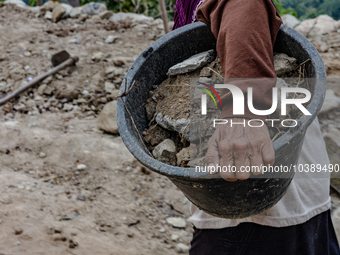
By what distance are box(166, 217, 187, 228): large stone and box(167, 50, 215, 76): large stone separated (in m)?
1.21

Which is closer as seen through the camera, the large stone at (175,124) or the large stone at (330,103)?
the large stone at (175,124)

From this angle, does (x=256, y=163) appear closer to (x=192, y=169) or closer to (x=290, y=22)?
(x=192, y=169)

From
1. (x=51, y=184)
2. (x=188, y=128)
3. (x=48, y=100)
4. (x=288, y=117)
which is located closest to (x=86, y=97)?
(x=48, y=100)

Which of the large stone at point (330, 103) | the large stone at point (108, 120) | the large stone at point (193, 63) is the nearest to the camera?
the large stone at point (193, 63)

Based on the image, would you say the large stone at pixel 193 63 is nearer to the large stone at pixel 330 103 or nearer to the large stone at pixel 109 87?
the large stone at pixel 330 103

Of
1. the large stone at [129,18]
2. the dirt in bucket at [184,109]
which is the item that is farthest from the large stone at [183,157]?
the large stone at [129,18]

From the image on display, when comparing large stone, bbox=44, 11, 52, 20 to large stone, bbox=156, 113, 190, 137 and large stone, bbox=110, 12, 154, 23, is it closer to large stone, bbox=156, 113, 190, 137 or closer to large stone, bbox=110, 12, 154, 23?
large stone, bbox=110, 12, 154, 23

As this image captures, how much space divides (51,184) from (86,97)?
141cm

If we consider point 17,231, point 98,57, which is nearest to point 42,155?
point 17,231

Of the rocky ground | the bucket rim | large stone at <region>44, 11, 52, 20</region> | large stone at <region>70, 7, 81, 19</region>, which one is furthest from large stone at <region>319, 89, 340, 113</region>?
large stone at <region>44, 11, 52, 20</region>

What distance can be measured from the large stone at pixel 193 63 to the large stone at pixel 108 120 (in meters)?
1.74

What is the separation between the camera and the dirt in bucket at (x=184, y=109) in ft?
3.09

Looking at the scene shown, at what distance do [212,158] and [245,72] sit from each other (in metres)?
0.26

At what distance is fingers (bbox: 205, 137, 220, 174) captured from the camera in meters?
0.75
